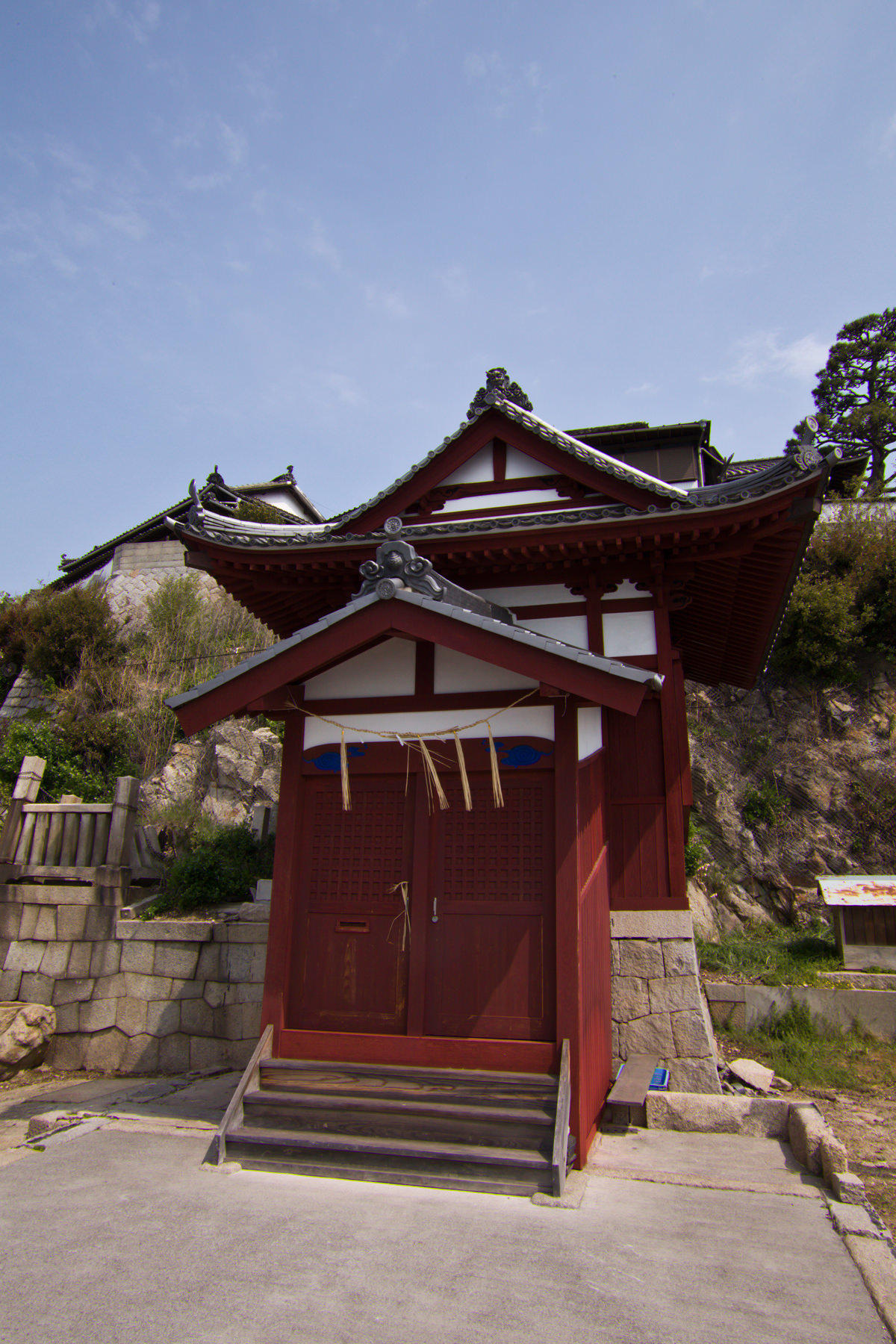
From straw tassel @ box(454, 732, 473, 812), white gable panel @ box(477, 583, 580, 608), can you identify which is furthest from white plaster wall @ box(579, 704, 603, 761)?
white gable panel @ box(477, 583, 580, 608)

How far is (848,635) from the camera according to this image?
56.8 ft

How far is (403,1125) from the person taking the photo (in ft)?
17.0

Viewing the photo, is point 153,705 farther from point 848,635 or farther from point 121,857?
point 848,635

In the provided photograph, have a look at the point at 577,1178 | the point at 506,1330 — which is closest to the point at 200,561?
the point at 577,1178

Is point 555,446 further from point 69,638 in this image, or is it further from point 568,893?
point 69,638

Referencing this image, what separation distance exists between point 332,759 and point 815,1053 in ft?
22.0

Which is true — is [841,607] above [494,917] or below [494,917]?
above

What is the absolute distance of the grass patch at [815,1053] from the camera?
A: 26.3ft

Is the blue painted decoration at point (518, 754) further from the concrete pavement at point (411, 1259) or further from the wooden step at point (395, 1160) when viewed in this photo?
the concrete pavement at point (411, 1259)

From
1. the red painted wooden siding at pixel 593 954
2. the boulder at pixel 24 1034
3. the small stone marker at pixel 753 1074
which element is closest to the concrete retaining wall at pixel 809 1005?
the small stone marker at pixel 753 1074

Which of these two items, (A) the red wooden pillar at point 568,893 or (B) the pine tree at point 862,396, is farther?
(B) the pine tree at point 862,396

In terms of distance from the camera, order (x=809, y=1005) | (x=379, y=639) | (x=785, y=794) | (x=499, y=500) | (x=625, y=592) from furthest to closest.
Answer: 1. (x=785, y=794)
2. (x=809, y=1005)
3. (x=499, y=500)
4. (x=625, y=592)
5. (x=379, y=639)

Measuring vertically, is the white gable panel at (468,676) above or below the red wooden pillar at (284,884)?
above

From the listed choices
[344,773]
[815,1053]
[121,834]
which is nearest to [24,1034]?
[121,834]
